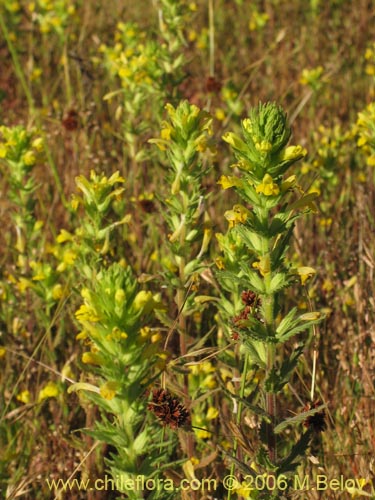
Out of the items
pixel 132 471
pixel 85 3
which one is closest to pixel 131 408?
pixel 132 471

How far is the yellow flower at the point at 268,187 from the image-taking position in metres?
1.62

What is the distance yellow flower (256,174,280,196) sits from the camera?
162cm

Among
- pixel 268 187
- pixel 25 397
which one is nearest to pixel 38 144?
pixel 25 397

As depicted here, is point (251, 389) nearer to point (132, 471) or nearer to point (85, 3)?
point (132, 471)

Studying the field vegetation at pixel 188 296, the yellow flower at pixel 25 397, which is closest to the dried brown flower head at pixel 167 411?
the field vegetation at pixel 188 296

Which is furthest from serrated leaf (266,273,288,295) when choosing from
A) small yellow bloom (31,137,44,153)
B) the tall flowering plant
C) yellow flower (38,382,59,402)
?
small yellow bloom (31,137,44,153)

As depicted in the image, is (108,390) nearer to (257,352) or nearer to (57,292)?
(257,352)

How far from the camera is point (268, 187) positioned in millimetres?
1619

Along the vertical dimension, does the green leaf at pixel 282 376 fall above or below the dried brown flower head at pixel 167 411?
above

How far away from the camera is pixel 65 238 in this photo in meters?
2.80

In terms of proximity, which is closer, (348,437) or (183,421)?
(183,421)

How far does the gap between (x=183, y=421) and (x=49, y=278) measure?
1.23 meters

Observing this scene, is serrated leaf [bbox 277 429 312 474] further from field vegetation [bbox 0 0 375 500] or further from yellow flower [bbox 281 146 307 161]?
yellow flower [bbox 281 146 307 161]

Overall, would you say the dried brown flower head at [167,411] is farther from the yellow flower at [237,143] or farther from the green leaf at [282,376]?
the yellow flower at [237,143]
